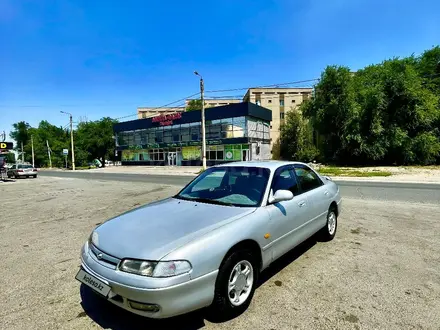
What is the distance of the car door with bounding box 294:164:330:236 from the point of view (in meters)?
3.99

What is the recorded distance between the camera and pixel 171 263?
2.18 meters

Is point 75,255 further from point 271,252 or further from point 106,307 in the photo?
point 271,252

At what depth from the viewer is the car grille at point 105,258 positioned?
2359 mm

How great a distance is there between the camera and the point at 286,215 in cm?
335

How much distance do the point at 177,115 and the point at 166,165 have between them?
27.4 ft

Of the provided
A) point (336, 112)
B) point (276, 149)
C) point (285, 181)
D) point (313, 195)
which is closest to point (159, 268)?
point (285, 181)

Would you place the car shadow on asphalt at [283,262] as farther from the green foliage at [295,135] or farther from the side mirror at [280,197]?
the green foliage at [295,135]

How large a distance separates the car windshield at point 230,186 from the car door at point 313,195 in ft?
2.85

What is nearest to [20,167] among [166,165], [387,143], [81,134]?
[166,165]

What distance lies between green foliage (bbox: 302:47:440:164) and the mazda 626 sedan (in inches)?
1104

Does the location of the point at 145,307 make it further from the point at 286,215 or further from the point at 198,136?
the point at 198,136

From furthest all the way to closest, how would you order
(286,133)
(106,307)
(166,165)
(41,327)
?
(286,133) → (166,165) → (106,307) → (41,327)

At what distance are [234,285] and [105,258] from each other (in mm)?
1283

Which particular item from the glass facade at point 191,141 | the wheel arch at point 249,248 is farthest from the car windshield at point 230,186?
the glass facade at point 191,141
